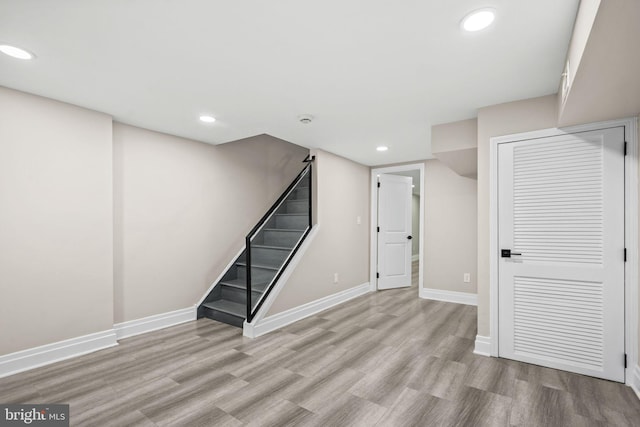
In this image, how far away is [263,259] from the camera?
149 inches

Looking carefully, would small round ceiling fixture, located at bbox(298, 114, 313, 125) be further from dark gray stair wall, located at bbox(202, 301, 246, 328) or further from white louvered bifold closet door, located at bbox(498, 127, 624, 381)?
dark gray stair wall, located at bbox(202, 301, 246, 328)

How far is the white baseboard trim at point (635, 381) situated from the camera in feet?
6.78

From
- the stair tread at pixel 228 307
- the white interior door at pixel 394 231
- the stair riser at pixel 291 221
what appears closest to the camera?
the stair tread at pixel 228 307

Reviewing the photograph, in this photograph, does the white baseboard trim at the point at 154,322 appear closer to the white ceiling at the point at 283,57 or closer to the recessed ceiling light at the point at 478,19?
the white ceiling at the point at 283,57

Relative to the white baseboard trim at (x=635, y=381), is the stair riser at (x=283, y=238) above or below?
above

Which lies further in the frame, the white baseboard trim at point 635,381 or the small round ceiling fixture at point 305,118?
the small round ceiling fixture at point 305,118

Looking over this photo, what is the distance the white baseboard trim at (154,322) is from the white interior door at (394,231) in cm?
325

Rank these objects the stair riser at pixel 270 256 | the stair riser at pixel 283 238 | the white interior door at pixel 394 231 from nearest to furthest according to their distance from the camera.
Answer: the stair riser at pixel 270 256
the stair riser at pixel 283 238
the white interior door at pixel 394 231

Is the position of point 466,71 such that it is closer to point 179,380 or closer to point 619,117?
point 619,117

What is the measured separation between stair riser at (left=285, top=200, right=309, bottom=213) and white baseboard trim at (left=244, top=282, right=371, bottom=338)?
1.38 meters

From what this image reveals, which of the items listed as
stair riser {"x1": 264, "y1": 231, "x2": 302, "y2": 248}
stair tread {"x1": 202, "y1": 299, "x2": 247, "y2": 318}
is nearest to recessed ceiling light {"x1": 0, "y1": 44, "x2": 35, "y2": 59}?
stair riser {"x1": 264, "y1": 231, "x2": 302, "y2": 248}

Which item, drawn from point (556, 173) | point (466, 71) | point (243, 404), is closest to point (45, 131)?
point (243, 404)

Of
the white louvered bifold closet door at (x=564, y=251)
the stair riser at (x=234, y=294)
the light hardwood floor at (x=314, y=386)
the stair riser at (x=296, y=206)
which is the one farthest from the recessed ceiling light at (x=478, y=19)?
the stair riser at (x=234, y=294)

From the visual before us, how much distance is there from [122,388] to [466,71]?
11.3 ft
